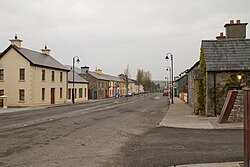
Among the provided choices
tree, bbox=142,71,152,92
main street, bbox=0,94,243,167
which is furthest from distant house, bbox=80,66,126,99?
main street, bbox=0,94,243,167

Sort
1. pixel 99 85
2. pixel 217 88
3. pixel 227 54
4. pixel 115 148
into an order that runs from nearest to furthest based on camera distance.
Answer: pixel 115 148
pixel 217 88
pixel 227 54
pixel 99 85

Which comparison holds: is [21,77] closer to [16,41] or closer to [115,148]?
[16,41]

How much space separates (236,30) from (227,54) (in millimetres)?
3463

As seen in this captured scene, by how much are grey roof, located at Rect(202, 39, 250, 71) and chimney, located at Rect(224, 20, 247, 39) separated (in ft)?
4.75

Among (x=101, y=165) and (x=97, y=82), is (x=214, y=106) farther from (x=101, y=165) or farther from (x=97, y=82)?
(x=97, y=82)

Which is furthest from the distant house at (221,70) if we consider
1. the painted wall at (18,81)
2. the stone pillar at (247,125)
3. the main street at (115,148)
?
the painted wall at (18,81)

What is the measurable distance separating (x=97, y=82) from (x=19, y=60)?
32444mm

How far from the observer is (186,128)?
14008mm

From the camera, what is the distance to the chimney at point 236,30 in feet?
72.2

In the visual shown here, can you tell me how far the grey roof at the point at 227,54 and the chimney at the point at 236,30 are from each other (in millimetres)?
1448

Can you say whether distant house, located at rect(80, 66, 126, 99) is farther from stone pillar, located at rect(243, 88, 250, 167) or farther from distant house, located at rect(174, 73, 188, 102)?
stone pillar, located at rect(243, 88, 250, 167)

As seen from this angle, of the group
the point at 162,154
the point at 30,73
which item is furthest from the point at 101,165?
the point at 30,73

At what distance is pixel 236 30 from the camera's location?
72.8ft

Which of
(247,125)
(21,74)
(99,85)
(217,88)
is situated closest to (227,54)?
(217,88)
